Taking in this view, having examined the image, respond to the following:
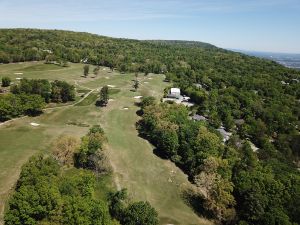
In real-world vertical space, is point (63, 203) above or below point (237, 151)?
above

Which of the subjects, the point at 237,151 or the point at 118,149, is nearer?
the point at 118,149

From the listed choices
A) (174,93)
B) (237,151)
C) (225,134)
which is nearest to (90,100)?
(174,93)

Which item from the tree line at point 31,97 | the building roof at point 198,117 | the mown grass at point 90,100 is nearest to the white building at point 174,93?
the building roof at point 198,117

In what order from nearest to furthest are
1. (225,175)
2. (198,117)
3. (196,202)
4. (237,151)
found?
(196,202) < (225,175) < (237,151) < (198,117)

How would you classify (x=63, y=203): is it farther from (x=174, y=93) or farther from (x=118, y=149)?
(x=174, y=93)

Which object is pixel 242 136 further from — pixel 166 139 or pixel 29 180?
pixel 29 180

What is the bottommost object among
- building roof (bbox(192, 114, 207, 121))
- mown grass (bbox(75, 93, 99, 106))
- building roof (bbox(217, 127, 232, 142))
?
building roof (bbox(217, 127, 232, 142))

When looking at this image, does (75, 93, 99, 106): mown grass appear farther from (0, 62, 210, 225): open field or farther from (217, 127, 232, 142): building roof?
(217, 127, 232, 142): building roof

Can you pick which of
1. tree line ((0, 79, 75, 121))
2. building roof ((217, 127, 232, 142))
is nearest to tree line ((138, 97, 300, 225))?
building roof ((217, 127, 232, 142))

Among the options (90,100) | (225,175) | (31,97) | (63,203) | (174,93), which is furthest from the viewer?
(174,93)

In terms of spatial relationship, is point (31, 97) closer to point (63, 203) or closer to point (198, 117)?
point (198, 117)

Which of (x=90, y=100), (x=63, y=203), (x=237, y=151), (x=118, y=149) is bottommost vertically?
(x=237, y=151)
